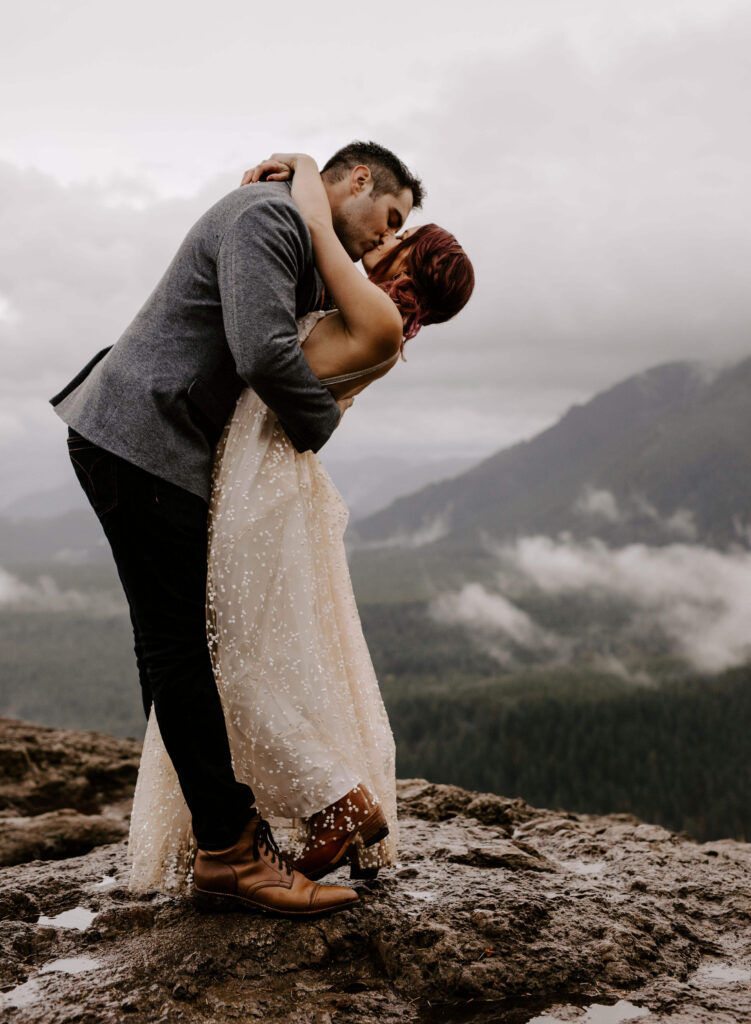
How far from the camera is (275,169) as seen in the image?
3.11 metres

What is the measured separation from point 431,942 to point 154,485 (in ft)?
5.97

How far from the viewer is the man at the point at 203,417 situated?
2.70m

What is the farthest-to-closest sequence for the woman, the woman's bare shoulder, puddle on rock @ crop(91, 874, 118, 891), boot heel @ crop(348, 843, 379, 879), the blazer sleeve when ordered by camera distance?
1. puddle on rock @ crop(91, 874, 118, 891)
2. boot heel @ crop(348, 843, 379, 879)
3. the woman
4. the woman's bare shoulder
5. the blazer sleeve

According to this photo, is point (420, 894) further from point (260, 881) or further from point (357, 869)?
point (260, 881)

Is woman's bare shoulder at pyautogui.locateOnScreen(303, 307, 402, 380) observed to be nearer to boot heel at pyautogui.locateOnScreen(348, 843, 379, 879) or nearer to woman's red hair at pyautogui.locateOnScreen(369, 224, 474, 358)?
woman's red hair at pyautogui.locateOnScreen(369, 224, 474, 358)

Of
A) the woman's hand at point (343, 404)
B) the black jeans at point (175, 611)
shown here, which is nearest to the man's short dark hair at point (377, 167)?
the woman's hand at point (343, 404)

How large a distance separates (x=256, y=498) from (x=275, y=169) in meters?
1.16

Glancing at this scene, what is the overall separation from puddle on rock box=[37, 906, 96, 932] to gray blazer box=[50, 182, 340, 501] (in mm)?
1763

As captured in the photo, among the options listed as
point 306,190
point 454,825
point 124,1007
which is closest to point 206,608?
point 124,1007

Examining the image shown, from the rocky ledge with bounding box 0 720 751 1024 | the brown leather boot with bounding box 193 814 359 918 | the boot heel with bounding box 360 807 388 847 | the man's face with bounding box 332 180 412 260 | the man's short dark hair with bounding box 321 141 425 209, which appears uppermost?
the man's short dark hair with bounding box 321 141 425 209

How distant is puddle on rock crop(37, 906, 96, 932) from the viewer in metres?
3.37

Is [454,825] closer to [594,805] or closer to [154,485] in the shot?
[154,485]

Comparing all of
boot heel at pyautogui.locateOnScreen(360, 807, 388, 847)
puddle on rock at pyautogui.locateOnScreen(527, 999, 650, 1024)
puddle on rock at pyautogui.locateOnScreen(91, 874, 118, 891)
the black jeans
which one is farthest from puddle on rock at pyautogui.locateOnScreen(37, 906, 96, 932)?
puddle on rock at pyautogui.locateOnScreen(527, 999, 650, 1024)

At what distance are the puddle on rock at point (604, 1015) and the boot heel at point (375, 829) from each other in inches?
30.1
